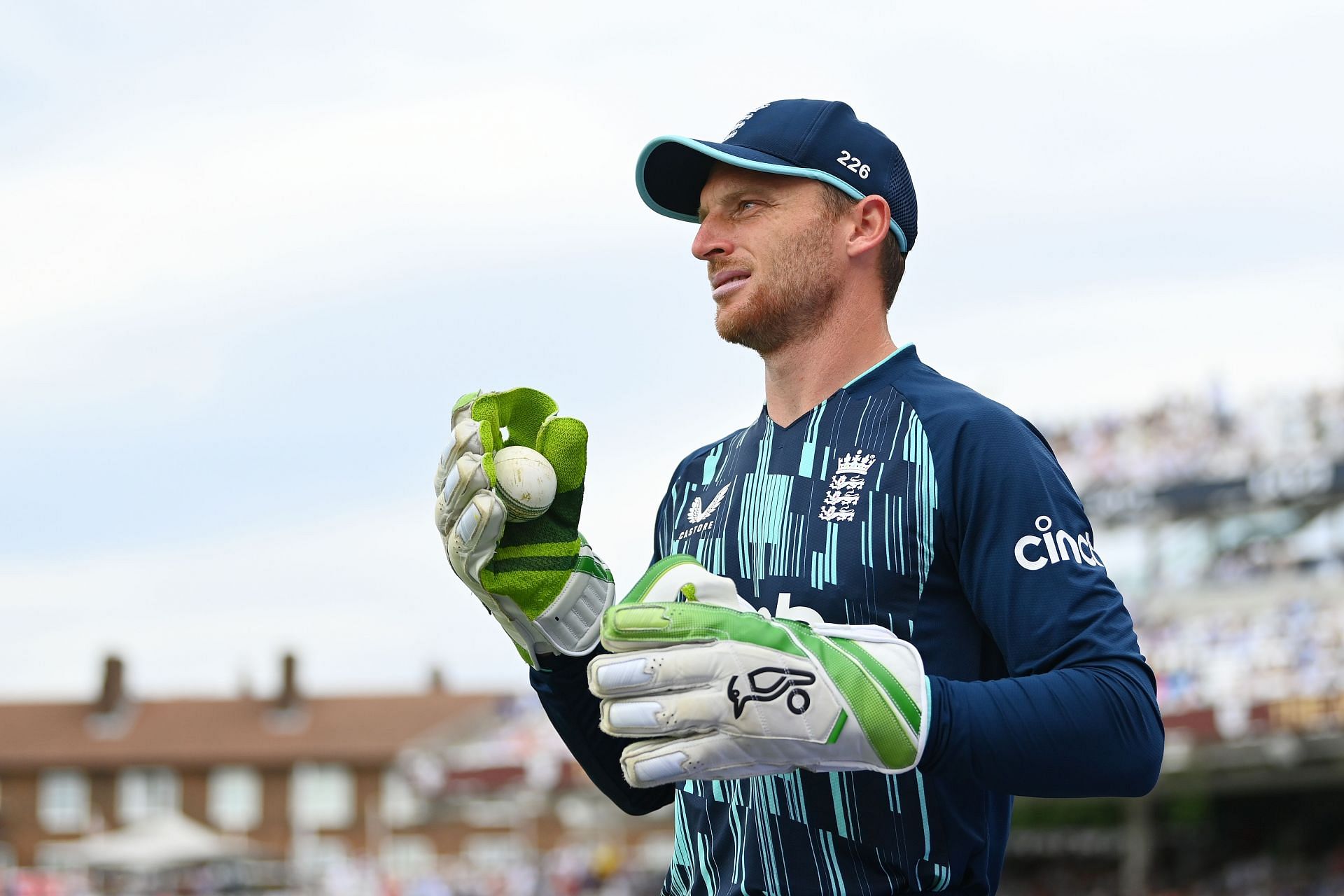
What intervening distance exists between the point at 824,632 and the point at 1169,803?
24.0 meters

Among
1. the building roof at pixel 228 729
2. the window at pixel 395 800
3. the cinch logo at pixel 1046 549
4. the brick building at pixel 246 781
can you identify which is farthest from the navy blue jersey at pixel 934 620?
the building roof at pixel 228 729

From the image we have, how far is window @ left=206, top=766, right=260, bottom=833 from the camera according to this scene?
5088 cm

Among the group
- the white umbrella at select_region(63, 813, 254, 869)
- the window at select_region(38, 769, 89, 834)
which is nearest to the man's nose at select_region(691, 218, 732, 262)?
the white umbrella at select_region(63, 813, 254, 869)

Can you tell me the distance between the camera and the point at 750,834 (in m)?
2.61

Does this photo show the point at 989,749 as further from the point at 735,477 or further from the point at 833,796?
the point at 735,477

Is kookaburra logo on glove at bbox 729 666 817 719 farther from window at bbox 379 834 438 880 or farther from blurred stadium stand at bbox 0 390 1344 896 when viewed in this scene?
window at bbox 379 834 438 880

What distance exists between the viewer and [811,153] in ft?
9.38

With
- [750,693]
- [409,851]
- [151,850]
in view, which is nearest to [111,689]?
[409,851]

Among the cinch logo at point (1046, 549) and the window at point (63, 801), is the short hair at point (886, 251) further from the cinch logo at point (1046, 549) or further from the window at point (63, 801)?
the window at point (63, 801)

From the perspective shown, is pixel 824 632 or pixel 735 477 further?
pixel 735 477

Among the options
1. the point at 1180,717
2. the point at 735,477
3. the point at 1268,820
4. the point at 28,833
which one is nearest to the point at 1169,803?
the point at 1268,820

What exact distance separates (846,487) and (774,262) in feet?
1.54

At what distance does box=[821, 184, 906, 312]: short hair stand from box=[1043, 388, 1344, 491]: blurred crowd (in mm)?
24878

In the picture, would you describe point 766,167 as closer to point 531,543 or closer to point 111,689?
point 531,543
